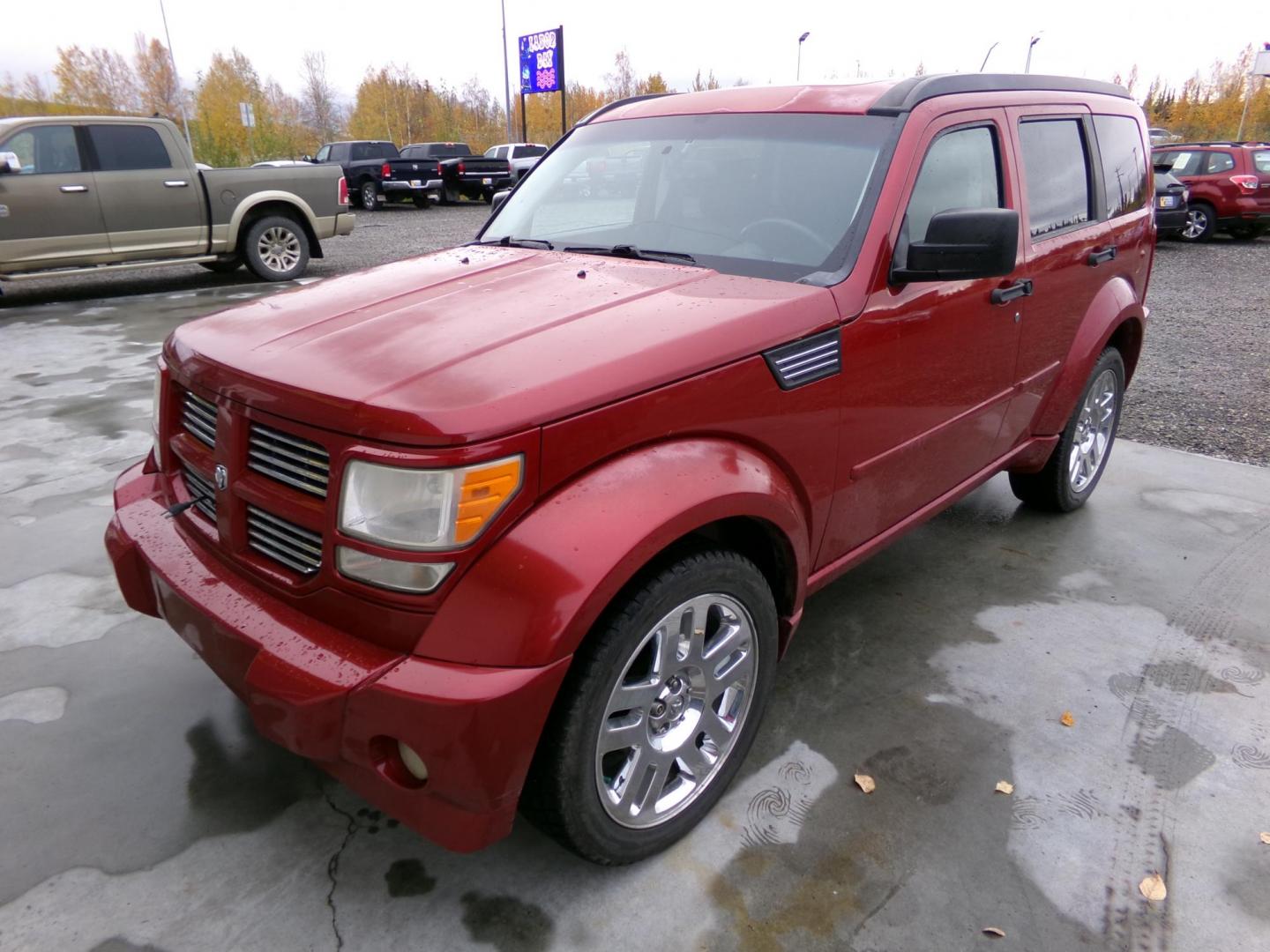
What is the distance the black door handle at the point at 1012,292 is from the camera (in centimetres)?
303

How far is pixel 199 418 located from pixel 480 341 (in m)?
0.85

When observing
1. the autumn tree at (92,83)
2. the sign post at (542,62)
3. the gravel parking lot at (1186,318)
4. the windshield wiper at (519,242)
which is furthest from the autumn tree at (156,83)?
the windshield wiper at (519,242)

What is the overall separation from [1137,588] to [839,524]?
1812mm

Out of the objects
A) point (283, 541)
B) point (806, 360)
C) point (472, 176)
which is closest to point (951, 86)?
point (806, 360)

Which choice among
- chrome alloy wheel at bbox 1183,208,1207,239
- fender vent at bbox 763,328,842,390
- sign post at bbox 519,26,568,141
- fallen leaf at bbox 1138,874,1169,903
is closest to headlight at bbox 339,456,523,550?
fender vent at bbox 763,328,842,390

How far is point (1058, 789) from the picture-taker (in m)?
2.49

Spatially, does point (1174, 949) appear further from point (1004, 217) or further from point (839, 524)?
point (1004, 217)

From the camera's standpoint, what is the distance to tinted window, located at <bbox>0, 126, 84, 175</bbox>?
8.87 meters

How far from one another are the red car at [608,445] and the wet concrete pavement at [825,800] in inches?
11.8

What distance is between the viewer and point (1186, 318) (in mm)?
9461

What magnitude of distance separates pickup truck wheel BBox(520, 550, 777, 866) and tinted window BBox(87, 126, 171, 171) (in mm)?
10110

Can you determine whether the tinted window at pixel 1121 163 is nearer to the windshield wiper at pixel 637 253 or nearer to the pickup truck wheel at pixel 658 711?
the windshield wiper at pixel 637 253

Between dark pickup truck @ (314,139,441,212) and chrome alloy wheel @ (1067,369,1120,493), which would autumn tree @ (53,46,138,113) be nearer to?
dark pickup truck @ (314,139,441,212)

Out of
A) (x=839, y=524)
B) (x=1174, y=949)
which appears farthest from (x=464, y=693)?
(x=1174, y=949)
